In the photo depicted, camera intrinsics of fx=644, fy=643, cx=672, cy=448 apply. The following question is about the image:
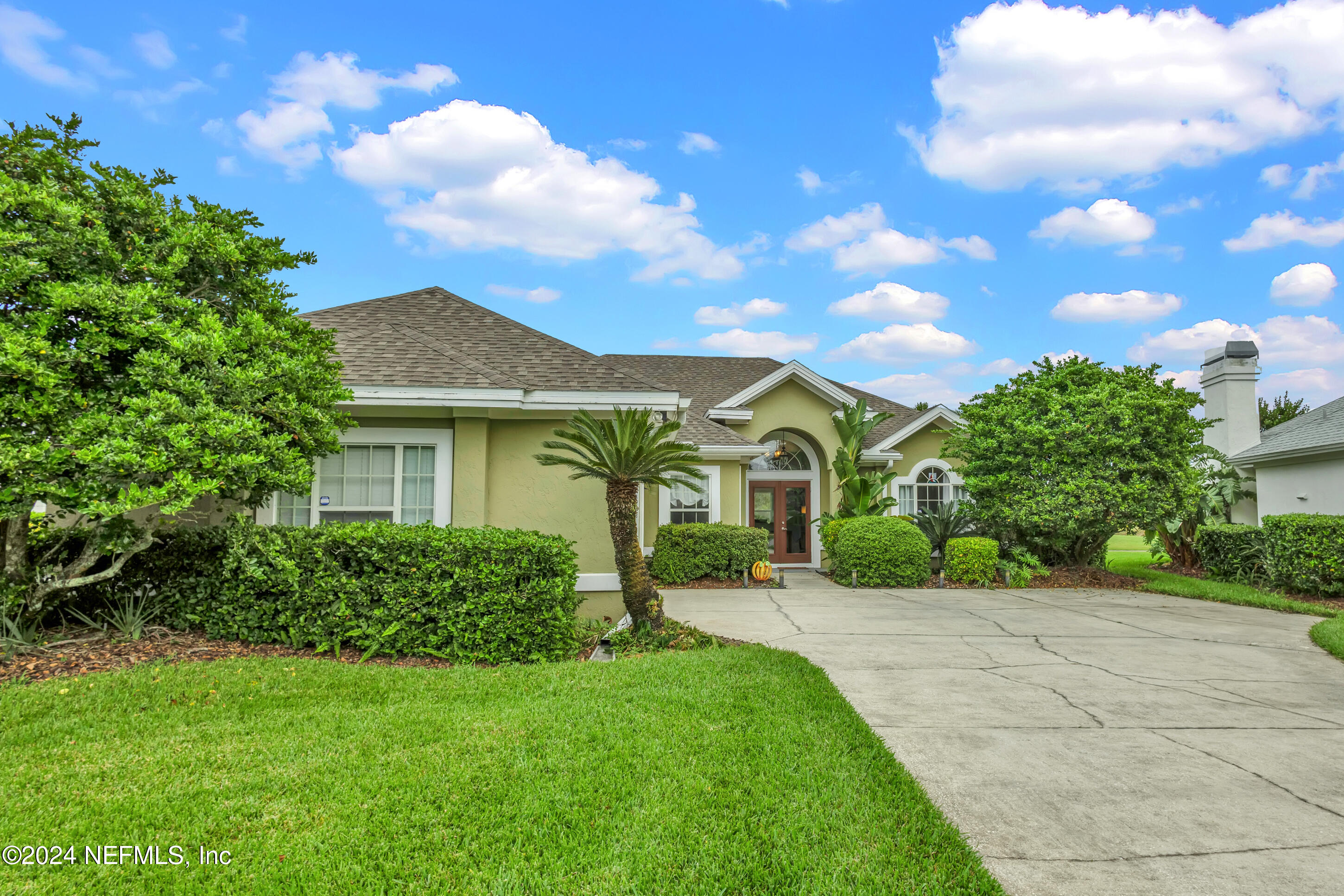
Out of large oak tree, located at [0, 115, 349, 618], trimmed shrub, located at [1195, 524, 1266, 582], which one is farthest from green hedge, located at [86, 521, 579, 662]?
trimmed shrub, located at [1195, 524, 1266, 582]

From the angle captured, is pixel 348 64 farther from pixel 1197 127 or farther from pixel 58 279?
pixel 1197 127

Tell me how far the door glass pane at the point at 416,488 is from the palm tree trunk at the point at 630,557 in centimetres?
294

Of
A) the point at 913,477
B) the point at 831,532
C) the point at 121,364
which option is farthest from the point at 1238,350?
the point at 121,364

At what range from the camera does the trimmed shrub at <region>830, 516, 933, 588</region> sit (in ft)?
46.9

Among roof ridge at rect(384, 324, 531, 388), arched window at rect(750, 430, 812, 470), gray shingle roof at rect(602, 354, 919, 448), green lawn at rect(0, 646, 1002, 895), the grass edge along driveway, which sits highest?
gray shingle roof at rect(602, 354, 919, 448)

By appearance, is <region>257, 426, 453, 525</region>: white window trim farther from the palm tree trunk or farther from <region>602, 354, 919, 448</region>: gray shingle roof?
<region>602, 354, 919, 448</region>: gray shingle roof

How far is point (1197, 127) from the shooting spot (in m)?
12.4

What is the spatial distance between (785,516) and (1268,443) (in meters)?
12.8

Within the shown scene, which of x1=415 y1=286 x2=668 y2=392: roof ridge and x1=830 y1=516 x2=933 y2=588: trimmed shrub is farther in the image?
x1=830 y1=516 x2=933 y2=588: trimmed shrub

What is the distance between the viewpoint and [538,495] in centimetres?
950

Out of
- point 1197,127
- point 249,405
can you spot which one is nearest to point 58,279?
point 249,405

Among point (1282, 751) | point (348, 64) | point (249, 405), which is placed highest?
point (348, 64)

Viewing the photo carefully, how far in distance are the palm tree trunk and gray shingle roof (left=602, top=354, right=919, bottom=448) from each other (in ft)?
31.2

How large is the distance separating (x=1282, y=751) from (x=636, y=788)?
177 inches
